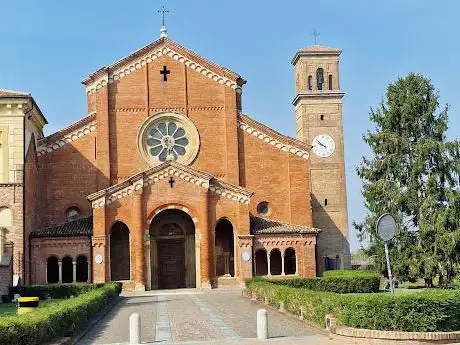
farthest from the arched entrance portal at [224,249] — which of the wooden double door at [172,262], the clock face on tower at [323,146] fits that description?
the clock face on tower at [323,146]

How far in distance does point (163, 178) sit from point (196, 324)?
19744mm

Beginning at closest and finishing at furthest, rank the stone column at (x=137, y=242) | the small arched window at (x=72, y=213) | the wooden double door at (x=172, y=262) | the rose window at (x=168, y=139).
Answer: the stone column at (x=137, y=242) → the wooden double door at (x=172, y=262) → the small arched window at (x=72, y=213) → the rose window at (x=168, y=139)

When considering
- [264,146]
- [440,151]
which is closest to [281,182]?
[264,146]

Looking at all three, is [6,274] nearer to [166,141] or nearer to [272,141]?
[166,141]

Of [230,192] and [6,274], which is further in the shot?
[230,192]

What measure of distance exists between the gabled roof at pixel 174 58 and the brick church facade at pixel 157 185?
0.22 ft

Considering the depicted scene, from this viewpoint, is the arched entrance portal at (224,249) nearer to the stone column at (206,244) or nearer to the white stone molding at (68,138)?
the stone column at (206,244)

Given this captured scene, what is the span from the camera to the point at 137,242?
136ft

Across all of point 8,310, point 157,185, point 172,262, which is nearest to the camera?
point 8,310

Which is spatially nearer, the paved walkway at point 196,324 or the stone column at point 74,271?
the paved walkway at point 196,324

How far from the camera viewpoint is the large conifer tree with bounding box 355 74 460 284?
4019 cm

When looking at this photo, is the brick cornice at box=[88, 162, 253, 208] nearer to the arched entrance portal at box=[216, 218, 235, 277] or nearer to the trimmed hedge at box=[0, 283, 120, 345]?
the arched entrance portal at box=[216, 218, 235, 277]

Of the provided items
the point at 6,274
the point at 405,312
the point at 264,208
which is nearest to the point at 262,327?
the point at 405,312

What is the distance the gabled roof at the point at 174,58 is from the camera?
153ft
